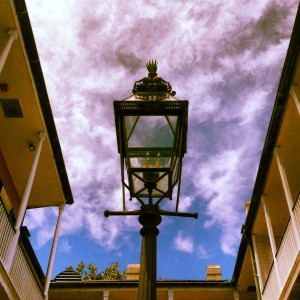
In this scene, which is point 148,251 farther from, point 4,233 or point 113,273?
point 113,273

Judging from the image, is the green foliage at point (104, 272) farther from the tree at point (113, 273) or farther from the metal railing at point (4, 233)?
the metal railing at point (4, 233)

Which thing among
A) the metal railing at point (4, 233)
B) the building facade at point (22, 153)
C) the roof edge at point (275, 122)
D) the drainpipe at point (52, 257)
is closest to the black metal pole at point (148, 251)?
the building facade at point (22, 153)

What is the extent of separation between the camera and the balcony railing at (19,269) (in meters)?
7.60

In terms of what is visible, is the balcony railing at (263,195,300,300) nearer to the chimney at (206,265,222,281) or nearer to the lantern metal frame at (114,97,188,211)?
the lantern metal frame at (114,97,188,211)

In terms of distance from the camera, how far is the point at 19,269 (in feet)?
27.9

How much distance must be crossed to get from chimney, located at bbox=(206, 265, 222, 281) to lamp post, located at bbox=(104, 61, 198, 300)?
14.3 meters

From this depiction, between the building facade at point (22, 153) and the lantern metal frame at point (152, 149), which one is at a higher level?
the building facade at point (22, 153)

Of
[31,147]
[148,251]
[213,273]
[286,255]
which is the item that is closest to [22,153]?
[31,147]

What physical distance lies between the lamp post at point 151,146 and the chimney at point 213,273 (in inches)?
563

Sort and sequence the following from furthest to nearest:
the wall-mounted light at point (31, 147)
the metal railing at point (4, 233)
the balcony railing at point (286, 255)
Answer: the wall-mounted light at point (31, 147) < the balcony railing at point (286, 255) < the metal railing at point (4, 233)

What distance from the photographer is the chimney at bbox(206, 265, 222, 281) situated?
17.0 m

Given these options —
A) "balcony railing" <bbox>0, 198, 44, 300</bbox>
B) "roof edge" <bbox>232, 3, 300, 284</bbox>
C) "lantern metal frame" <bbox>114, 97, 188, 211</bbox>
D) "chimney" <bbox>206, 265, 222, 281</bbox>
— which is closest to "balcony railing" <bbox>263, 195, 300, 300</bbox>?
"roof edge" <bbox>232, 3, 300, 284</bbox>

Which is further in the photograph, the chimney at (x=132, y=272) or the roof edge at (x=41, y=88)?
the chimney at (x=132, y=272)

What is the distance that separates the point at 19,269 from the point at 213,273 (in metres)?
10.8
